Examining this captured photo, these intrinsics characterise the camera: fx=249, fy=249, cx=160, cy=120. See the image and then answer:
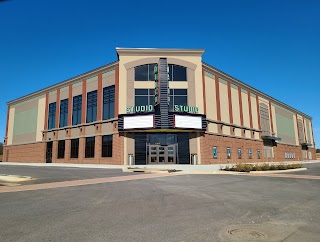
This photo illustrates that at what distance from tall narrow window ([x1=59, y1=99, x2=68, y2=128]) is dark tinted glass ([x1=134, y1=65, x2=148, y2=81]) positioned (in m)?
16.0

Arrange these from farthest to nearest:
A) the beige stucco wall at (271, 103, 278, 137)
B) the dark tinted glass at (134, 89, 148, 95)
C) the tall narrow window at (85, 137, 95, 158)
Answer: the beige stucco wall at (271, 103, 278, 137)
the tall narrow window at (85, 137, 95, 158)
the dark tinted glass at (134, 89, 148, 95)

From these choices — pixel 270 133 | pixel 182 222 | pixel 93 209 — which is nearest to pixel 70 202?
pixel 93 209

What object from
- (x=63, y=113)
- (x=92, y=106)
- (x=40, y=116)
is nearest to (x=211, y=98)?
(x=92, y=106)

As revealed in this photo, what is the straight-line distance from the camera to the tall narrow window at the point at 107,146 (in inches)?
1448

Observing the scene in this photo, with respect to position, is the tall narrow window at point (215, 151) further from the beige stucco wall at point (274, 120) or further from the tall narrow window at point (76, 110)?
the beige stucco wall at point (274, 120)

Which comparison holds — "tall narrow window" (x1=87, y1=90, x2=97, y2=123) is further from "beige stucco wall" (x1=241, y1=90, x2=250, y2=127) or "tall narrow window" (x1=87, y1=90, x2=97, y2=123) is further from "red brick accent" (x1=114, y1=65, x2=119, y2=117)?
"beige stucco wall" (x1=241, y1=90, x2=250, y2=127)

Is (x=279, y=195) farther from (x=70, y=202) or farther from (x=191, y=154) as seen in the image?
(x=191, y=154)

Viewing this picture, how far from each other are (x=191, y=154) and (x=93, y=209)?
29353mm

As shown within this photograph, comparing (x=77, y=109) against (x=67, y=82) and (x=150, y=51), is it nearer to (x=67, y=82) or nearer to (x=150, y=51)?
(x=67, y=82)

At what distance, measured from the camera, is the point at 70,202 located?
826 centimetres

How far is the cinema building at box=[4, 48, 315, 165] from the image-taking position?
35281 millimetres

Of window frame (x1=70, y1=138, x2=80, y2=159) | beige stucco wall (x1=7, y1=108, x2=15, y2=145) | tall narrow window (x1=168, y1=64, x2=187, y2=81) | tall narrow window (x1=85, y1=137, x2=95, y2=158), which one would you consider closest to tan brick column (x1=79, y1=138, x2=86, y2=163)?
tall narrow window (x1=85, y1=137, x2=95, y2=158)

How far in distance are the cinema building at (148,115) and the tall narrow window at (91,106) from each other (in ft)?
0.42

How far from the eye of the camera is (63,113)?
149 ft
